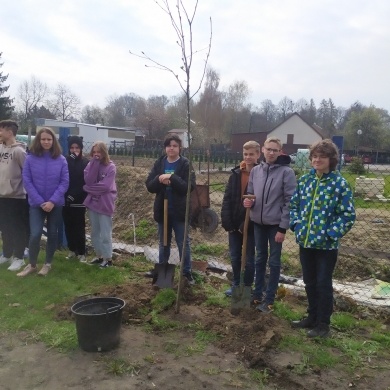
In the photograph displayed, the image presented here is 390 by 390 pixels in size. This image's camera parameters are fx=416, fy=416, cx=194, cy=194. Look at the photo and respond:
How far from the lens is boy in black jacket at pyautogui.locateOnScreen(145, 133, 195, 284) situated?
4.80 metres

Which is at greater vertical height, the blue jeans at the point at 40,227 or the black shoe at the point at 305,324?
the blue jeans at the point at 40,227

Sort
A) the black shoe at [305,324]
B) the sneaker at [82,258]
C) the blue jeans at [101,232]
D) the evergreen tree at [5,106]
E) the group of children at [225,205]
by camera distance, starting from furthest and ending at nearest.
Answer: the evergreen tree at [5,106] < the sneaker at [82,258] < the blue jeans at [101,232] < the black shoe at [305,324] < the group of children at [225,205]

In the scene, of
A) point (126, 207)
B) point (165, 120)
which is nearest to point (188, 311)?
point (126, 207)

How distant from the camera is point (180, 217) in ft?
16.3

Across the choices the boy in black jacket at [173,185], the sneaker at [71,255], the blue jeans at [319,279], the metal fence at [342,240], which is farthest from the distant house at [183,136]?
the sneaker at [71,255]

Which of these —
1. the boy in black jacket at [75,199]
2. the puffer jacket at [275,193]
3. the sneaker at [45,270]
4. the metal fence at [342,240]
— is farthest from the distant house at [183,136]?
the sneaker at [45,270]

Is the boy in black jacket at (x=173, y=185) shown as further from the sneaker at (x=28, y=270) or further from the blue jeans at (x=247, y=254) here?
the sneaker at (x=28, y=270)

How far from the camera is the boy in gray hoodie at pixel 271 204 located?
13.5ft

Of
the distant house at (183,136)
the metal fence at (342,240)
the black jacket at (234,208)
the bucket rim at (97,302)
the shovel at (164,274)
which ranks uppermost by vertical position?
the distant house at (183,136)

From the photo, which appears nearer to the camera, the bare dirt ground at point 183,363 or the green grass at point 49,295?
the bare dirt ground at point 183,363

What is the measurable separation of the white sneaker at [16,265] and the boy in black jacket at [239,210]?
284cm

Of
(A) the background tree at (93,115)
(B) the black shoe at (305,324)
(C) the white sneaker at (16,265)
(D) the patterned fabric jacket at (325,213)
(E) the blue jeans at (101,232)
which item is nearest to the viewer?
(D) the patterned fabric jacket at (325,213)

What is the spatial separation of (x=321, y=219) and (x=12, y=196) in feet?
12.6

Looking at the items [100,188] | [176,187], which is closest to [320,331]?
[176,187]
